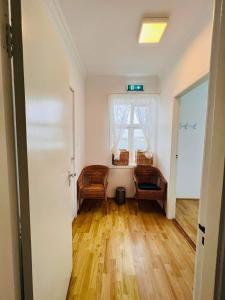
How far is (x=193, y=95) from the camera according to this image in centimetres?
373

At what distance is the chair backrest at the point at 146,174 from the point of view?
3.78m

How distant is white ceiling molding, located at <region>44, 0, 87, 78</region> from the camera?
1636 mm

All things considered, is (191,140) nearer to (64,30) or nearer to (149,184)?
(149,184)

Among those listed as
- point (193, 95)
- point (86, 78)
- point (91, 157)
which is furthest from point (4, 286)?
point (193, 95)

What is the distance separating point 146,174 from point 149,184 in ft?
0.80

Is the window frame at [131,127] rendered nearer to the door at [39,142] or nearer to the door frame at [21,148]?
the door at [39,142]

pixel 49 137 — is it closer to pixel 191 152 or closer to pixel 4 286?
pixel 4 286

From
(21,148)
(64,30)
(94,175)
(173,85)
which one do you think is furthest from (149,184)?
(21,148)

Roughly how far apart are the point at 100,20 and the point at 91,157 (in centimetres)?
256

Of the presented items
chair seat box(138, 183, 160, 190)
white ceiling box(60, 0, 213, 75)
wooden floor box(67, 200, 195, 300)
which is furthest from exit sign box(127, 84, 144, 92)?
wooden floor box(67, 200, 195, 300)

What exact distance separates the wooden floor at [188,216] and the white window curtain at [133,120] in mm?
1259

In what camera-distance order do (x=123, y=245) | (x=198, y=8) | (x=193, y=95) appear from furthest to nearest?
(x=193, y=95)
(x=123, y=245)
(x=198, y=8)

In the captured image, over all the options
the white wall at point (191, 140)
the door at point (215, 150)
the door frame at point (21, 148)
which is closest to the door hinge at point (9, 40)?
the door frame at point (21, 148)

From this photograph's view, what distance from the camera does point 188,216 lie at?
3.13 metres
